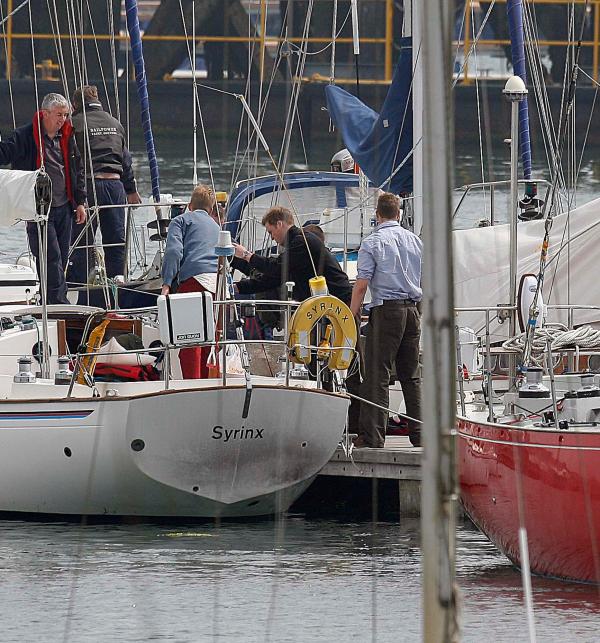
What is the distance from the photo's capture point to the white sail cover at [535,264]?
11.2 meters

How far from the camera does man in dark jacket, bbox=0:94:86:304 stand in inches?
491

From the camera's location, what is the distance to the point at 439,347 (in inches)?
171

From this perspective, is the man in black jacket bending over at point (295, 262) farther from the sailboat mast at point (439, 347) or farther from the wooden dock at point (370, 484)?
the sailboat mast at point (439, 347)

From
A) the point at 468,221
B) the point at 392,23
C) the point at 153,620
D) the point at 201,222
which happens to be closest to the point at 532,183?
the point at 201,222

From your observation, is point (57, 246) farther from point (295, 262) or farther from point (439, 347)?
point (439, 347)

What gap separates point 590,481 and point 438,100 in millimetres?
3740

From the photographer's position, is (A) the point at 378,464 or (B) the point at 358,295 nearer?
(B) the point at 358,295

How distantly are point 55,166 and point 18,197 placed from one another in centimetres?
→ 182

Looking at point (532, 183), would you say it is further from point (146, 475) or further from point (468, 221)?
point (468, 221)

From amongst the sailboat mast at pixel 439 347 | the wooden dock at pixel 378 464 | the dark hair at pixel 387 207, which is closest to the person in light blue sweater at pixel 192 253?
the dark hair at pixel 387 207

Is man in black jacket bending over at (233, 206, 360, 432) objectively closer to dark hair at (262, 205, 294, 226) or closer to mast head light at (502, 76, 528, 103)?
dark hair at (262, 205, 294, 226)

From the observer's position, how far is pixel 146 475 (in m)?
9.80

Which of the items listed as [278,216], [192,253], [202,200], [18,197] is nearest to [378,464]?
[278,216]

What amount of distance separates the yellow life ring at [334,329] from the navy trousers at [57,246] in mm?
3100
